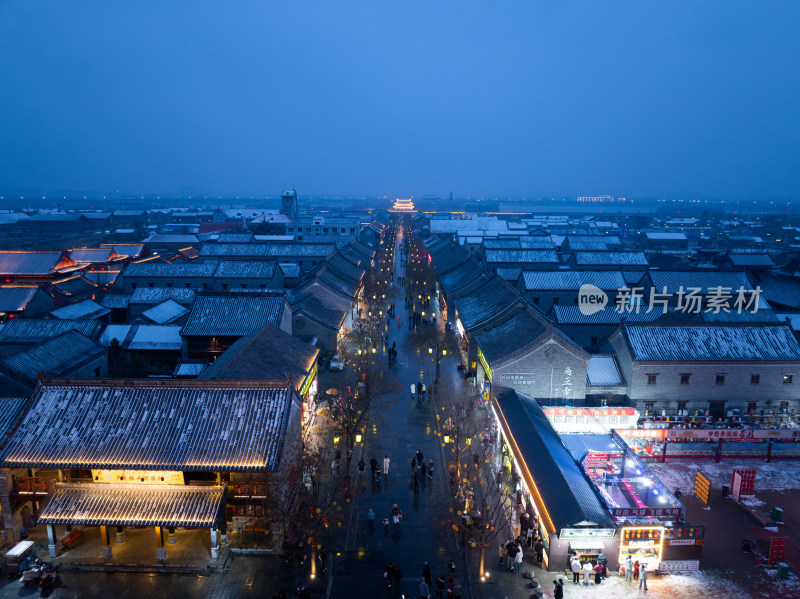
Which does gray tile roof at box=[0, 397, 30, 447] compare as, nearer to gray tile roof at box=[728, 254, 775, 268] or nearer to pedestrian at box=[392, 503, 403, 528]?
pedestrian at box=[392, 503, 403, 528]

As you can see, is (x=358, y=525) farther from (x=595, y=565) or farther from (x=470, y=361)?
(x=470, y=361)

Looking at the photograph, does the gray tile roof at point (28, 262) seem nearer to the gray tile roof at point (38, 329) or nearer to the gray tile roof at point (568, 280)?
the gray tile roof at point (38, 329)

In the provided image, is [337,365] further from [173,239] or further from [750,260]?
[173,239]

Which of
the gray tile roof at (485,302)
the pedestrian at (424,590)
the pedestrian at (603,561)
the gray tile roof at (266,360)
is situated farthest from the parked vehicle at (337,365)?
the pedestrian at (603,561)

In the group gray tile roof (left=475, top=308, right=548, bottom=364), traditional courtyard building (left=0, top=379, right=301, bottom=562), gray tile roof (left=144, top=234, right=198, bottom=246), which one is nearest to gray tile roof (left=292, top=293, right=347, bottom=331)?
gray tile roof (left=475, top=308, right=548, bottom=364)

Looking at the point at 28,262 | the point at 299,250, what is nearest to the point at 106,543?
the point at 299,250

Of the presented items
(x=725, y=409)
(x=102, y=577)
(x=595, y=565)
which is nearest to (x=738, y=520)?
(x=595, y=565)
